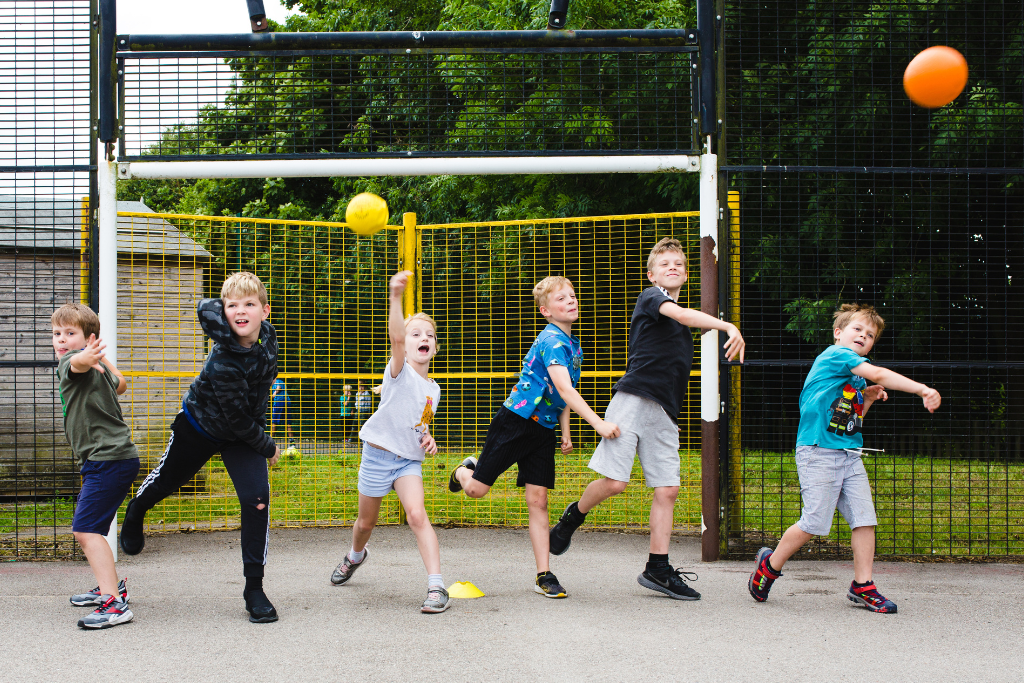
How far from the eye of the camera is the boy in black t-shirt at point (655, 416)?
4.57 metres

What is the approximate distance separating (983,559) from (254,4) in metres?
5.97

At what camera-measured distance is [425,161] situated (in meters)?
5.40

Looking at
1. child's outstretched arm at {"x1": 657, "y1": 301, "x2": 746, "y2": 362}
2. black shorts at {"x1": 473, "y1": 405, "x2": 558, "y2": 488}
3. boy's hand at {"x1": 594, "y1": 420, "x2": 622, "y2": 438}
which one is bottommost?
black shorts at {"x1": 473, "y1": 405, "x2": 558, "y2": 488}

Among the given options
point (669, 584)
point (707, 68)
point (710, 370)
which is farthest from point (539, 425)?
point (707, 68)

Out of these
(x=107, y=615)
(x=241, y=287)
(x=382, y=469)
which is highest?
(x=241, y=287)

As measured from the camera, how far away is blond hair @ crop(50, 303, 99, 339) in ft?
13.7

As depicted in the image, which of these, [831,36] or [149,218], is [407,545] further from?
[831,36]

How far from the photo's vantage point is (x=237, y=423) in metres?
4.03

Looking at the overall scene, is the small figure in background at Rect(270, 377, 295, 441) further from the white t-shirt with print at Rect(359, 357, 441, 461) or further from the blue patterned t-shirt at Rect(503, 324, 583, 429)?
the blue patterned t-shirt at Rect(503, 324, 583, 429)

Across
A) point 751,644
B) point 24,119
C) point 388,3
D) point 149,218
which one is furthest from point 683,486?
point 388,3

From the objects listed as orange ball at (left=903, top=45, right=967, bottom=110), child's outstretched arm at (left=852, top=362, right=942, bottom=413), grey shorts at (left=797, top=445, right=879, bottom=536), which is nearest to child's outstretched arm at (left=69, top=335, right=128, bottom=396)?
grey shorts at (left=797, top=445, right=879, bottom=536)

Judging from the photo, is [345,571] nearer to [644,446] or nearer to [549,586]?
[549,586]

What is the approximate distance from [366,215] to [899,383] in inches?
113

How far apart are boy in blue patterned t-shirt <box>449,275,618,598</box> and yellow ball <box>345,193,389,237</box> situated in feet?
3.22
